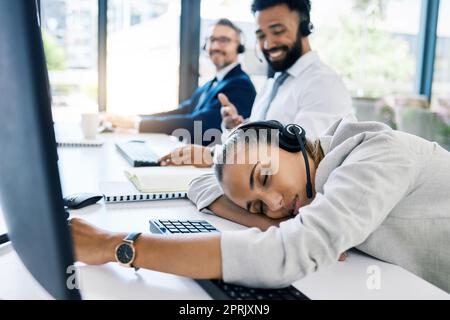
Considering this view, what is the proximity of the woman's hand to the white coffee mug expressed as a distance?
159cm

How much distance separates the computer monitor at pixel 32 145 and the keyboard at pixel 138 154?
1.14 meters

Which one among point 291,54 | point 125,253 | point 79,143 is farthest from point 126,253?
point 291,54

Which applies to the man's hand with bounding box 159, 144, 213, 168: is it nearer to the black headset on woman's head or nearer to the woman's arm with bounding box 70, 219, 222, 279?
the black headset on woman's head

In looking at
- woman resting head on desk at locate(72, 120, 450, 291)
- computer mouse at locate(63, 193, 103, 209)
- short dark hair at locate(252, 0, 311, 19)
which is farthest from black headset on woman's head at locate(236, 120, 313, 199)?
short dark hair at locate(252, 0, 311, 19)

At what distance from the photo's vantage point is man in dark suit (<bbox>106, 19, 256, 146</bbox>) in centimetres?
278

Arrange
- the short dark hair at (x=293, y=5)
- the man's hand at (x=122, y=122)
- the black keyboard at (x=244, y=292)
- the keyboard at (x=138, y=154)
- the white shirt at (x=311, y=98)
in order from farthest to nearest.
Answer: the man's hand at (x=122, y=122) → the short dark hair at (x=293, y=5) → the white shirt at (x=311, y=98) → the keyboard at (x=138, y=154) → the black keyboard at (x=244, y=292)

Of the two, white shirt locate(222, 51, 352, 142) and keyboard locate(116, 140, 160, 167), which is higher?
white shirt locate(222, 51, 352, 142)

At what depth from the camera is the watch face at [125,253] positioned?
780 mm

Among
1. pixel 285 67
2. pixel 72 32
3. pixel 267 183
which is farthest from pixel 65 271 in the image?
pixel 72 32

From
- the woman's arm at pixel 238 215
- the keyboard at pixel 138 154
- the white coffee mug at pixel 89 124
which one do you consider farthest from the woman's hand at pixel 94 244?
the white coffee mug at pixel 89 124

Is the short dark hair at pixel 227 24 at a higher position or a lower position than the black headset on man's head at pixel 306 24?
higher

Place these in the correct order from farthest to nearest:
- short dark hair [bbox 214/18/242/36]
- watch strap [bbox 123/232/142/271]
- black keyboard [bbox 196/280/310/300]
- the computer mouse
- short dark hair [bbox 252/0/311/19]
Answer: short dark hair [bbox 214/18/242/36], short dark hair [bbox 252/0/311/19], the computer mouse, watch strap [bbox 123/232/142/271], black keyboard [bbox 196/280/310/300]

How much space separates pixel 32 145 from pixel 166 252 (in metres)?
0.35

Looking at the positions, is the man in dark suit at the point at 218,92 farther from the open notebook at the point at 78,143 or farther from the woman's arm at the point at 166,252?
the woman's arm at the point at 166,252
